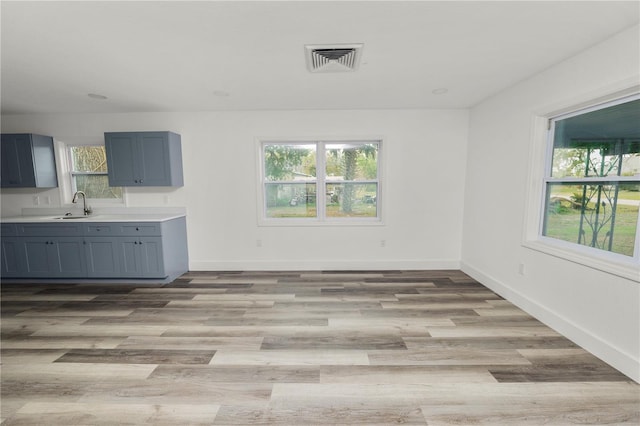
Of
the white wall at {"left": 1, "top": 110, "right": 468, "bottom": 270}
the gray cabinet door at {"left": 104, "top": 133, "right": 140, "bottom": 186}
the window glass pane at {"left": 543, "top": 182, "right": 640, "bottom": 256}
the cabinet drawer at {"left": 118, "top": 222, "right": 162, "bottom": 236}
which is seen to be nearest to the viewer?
the window glass pane at {"left": 543, "top": 182, "right": 640, "bottom": 256}

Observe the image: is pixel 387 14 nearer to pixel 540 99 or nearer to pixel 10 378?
pixel 540 99

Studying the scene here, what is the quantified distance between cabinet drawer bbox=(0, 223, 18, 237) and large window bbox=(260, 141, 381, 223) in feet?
10.8

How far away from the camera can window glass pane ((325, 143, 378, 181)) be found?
398 cm

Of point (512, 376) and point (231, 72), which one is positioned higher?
point (231, 72)

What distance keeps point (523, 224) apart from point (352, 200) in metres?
2.19

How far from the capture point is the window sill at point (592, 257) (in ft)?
5.92

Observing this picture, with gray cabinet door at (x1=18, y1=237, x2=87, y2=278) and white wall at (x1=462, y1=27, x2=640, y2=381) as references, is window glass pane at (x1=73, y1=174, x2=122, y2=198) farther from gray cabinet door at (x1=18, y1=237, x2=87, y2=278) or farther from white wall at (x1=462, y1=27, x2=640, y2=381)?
white wall at (x1=462, y1=27, x2=640, y2=381)

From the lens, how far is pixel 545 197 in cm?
265

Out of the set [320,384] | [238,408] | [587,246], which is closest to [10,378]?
[238,408]

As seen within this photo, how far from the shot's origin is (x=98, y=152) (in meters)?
3.99

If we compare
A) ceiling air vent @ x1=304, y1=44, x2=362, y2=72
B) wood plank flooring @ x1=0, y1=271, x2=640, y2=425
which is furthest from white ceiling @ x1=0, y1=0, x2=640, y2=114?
wood plank flooring @ x1=0, y1=271, x2=640, y2=425

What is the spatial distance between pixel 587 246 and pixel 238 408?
10.2 ft

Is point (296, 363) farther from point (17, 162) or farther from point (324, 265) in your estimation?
point (17, 162)

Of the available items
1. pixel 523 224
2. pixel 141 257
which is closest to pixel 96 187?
pixel 141 257
